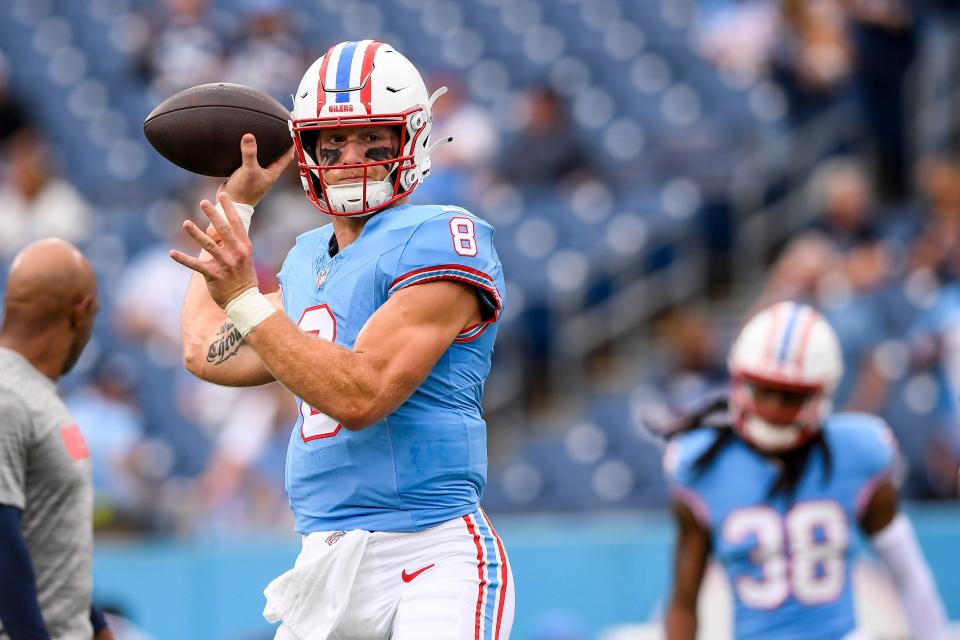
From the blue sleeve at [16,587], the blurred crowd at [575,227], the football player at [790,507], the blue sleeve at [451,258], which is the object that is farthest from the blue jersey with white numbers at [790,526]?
the blurred crowd at [575,227]

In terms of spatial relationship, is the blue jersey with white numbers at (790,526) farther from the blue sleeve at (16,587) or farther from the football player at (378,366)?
the blue sleeve at (16,587)

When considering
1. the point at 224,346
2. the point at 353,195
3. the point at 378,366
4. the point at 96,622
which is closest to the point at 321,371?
the point at 378,366

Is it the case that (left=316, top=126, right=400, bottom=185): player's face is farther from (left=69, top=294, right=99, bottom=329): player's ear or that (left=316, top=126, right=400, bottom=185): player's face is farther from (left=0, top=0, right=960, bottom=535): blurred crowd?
(left=0, top=0, right=960, bottom=535): blurred crowd

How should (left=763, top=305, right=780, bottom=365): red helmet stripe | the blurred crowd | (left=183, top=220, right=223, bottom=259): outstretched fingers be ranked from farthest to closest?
1. the blurred crowd
2. (left=763, top=305, right=780, bottom=365): red helmet stripe
3. (left=183, top=220, right=223, bottom=259): outstretched fingers

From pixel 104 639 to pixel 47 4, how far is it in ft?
32.0

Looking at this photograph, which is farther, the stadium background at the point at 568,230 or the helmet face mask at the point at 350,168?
the stadium background at the point at 568,230

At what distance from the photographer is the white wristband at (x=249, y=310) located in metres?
2.99

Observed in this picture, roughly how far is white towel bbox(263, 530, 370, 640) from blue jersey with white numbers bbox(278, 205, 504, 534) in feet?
0.15

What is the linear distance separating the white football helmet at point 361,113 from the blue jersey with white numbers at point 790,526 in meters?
1.67

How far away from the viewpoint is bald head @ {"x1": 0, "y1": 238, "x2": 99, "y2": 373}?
11.6 feet

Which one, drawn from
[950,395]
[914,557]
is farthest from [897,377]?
[914,557]

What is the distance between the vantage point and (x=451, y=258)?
10.3ft

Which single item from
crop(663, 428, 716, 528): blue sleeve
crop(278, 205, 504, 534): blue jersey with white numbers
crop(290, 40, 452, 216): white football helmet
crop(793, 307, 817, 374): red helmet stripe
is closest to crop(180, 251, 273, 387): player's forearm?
crop(278, 205, 504, 534): blue jersey with white numbers

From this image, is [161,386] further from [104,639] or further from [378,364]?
[378,364]
